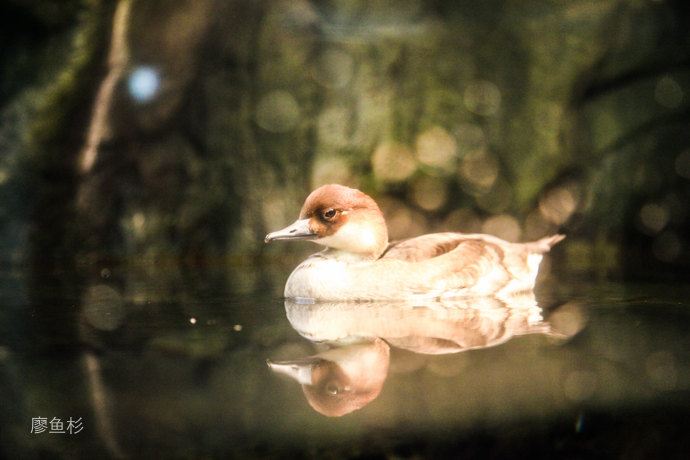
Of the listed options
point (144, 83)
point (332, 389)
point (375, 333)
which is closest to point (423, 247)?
point (375, 333)

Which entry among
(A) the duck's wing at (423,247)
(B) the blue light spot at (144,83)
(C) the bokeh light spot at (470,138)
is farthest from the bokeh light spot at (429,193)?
(A) the duck's wing at (423,247)

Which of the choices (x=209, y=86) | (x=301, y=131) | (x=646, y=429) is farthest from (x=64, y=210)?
(x=646, y=429)

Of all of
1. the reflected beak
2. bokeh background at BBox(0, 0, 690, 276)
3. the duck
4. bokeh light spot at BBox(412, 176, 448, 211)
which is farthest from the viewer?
bokeh light spot at BBox(412, 176, 448, 211)

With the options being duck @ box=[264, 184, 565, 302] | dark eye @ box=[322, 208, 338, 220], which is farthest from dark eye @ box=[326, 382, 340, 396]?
dark eye @ box=[322, 208, 338, 220]

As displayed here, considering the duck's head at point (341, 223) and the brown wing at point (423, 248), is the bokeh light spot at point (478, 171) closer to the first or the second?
the brown wing at point (423, 248)

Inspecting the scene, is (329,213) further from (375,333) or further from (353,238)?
(375,333)

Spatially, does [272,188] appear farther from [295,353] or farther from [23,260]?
[295,353]

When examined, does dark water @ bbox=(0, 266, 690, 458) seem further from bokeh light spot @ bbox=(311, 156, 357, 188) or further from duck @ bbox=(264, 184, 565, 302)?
bokeh light spot @ bbox=(311, 156, 357, 188)
